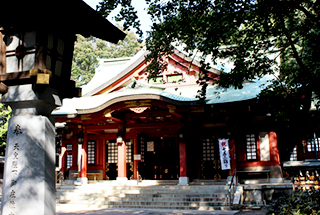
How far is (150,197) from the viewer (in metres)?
14.9

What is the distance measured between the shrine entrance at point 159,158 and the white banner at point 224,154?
4746 millimetres

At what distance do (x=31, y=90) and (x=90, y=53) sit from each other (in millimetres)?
43114

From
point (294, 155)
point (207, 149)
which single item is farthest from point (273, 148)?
point (207, 149)

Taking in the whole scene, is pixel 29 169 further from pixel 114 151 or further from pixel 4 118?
pixel 4 118

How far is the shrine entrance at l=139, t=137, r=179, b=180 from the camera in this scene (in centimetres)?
1984

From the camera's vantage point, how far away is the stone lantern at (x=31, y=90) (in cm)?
586

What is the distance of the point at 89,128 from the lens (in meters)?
20.1

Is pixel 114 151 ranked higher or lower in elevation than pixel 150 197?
higher

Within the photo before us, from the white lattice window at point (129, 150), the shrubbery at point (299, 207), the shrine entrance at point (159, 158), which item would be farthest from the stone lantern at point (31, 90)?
the white lattice window at point (129, 150)

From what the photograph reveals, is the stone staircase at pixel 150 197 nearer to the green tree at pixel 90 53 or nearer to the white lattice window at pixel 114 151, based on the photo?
the white lattice window at pixel 114 151

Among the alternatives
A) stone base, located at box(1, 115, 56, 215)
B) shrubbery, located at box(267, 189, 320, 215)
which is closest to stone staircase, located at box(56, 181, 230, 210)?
shrubbery, located at box(267, 189, 320, 215)

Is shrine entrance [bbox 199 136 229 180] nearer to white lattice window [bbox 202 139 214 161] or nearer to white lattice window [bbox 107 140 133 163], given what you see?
white lattice window [bbox 202 139 214 161]

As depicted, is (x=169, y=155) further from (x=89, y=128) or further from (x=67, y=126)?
(x=67, y=126)

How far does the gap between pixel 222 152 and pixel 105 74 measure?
13.0 meters
